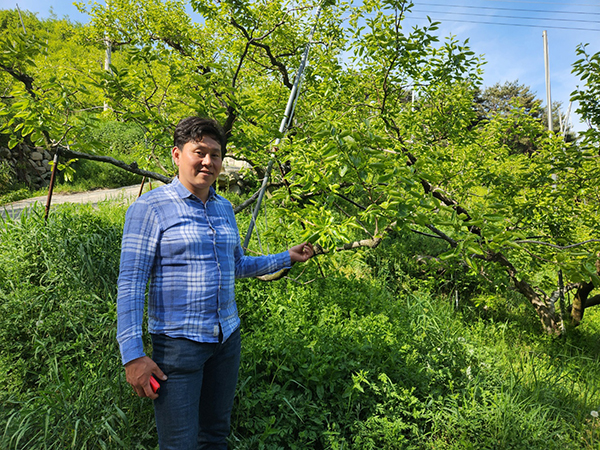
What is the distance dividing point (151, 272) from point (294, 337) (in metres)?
1.65

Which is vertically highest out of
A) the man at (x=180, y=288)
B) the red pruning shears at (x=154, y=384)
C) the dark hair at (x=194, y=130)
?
the dark hair at (x=194, y=130)

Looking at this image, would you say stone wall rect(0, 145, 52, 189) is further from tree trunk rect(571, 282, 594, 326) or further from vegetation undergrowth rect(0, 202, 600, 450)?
tree trunk rect(571, 282, 594, 326)

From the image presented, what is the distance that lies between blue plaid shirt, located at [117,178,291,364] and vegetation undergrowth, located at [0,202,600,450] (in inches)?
44.3

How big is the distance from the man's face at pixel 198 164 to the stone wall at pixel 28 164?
958cm

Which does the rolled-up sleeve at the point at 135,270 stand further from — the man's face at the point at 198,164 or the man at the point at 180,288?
the man's face at the point at 198,164

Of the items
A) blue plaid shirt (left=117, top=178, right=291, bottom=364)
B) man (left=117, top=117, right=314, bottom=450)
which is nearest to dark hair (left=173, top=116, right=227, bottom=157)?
man (left=117, top=117, right=314, bottom=450)

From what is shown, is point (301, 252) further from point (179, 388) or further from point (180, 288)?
point (179, 388)

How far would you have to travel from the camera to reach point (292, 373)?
2605 mm

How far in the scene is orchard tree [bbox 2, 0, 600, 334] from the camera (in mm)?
1865

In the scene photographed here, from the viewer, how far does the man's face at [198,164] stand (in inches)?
58.4

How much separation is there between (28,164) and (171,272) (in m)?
11.4

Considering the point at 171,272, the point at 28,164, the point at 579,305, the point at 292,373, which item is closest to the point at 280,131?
the point at 171,272

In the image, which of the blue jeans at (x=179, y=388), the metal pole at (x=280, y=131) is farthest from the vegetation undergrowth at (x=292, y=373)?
the blue jeans at (x=179, y=388)

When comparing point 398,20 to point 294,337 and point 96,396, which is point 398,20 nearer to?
point 294,337
